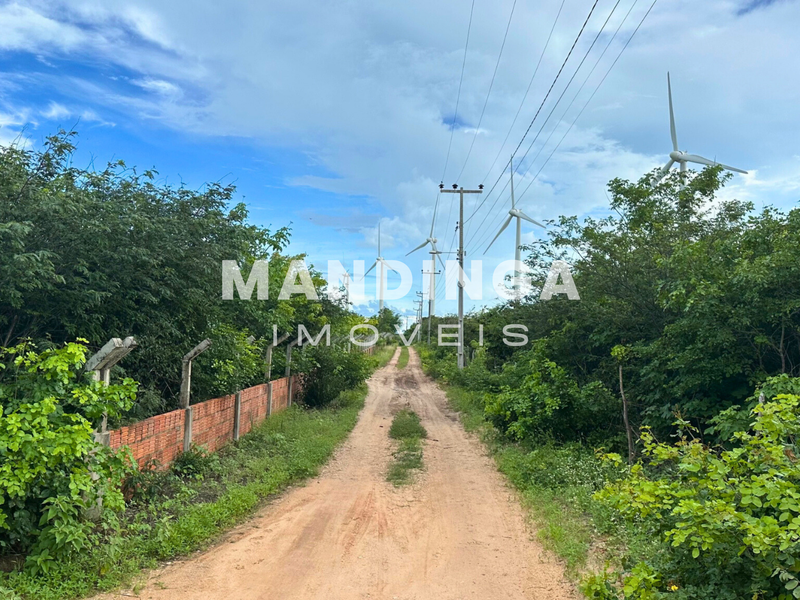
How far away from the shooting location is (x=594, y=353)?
39.4 feet

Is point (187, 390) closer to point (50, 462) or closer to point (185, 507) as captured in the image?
point (185, 507)

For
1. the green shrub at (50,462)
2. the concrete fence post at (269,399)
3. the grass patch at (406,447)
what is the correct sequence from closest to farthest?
1. the green shrub at (50,462)
2. the grass patch at (406,447)
3. the concrete fence post at (269,399)

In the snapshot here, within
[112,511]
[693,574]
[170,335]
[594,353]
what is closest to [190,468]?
[170,335]

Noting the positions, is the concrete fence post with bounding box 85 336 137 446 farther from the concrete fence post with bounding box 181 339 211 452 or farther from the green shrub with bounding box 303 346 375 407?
the green shrub with bounding box 303 346 375 407

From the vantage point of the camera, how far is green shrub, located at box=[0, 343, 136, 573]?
4.48 m

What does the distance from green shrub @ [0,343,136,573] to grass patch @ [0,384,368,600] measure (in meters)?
0.23


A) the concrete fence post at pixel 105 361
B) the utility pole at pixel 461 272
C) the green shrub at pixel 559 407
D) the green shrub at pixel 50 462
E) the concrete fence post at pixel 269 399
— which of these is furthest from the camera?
the utility pole at pixel 461 272

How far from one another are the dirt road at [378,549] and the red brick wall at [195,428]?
1.66 m

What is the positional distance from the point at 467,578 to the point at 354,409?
12.0m

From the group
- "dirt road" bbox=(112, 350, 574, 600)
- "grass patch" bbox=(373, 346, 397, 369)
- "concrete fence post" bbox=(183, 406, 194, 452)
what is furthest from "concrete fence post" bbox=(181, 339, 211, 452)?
"grass patch" bbox=(373, 346, 397, 369)

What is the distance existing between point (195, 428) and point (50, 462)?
3980 mm

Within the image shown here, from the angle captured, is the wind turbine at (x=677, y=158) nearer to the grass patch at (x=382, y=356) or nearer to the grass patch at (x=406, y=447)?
the grass patch at (x=406, y=447)

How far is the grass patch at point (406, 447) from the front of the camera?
9.22 meters

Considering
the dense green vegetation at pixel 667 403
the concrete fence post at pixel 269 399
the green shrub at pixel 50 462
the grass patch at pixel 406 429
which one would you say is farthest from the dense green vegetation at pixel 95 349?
the dense green vegetation at pixel 667 403
